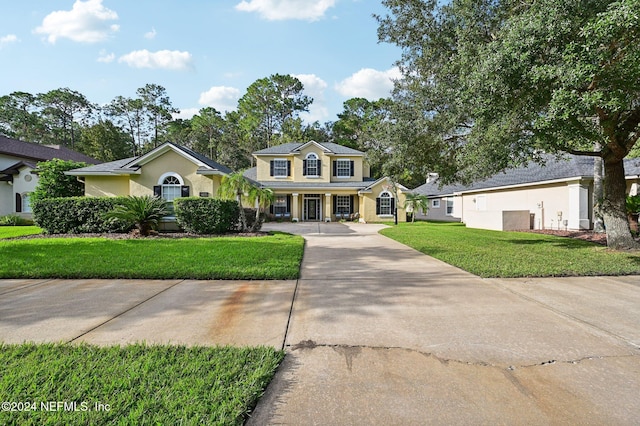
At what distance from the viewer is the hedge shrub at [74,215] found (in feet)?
40.5

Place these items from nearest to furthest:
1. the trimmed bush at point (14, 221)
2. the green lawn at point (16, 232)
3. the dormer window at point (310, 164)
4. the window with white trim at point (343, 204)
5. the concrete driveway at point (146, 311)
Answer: the concrete driveway at point (146, 311) < the green lawn at point (16, 232) < the trimmed bush at point (14, 221) < the dormer window at point (310, 164) < the window with white trim at point (343, 204)

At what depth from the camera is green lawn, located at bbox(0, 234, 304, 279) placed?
5.79 metres

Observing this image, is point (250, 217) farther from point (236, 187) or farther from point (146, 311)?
point (146, 311)

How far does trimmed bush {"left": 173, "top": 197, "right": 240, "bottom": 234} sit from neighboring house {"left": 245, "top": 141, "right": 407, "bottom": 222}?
10.7m

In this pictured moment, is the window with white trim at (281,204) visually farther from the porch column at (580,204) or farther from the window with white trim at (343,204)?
the porch column at (580,204)

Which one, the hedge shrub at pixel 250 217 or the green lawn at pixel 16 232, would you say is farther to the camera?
the hedge shrub at pixel 250 217

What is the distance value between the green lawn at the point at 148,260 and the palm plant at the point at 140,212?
82.8 inches

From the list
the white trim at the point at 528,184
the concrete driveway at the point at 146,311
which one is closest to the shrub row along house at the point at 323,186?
the white trim at the point at 528,184

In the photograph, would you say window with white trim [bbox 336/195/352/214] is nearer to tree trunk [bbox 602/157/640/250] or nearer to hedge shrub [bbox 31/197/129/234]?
hedge shrub [bbox 31/197/129/234]

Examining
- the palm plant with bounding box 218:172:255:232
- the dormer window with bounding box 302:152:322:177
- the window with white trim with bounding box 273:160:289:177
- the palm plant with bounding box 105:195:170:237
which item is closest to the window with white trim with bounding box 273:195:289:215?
the window with white trim with bounding box 273:160:289:177

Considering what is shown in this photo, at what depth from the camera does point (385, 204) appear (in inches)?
910

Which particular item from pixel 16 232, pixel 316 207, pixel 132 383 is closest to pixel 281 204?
pixel 316 207

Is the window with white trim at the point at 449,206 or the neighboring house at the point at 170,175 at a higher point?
the neighboring house at the point at 170,175

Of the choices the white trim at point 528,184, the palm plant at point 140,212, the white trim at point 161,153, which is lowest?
the palm plant at point 140,212
